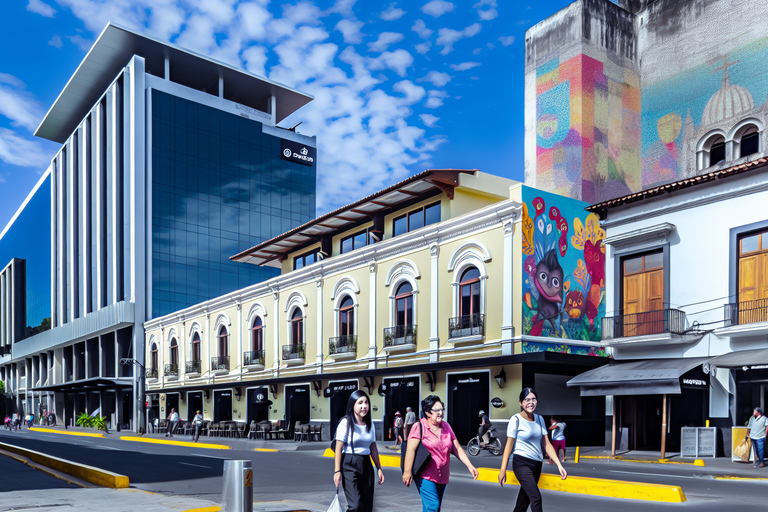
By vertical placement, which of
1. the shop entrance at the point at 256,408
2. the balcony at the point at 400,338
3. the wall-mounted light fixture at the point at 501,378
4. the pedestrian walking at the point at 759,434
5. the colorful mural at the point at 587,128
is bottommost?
the shop entrance at the point at 256,408

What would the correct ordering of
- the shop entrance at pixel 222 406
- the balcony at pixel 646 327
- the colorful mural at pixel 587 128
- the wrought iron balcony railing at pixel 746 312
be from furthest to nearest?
1. the shop entrance at pixel 222 406
2. the colorful mural at pixel 587 128
3. the balcony at pixel 646 327
4. the wrought iron balcony railing at pixel 746 312

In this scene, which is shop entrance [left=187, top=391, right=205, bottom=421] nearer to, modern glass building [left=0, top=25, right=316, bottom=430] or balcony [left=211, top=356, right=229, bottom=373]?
balcony [left=211, top=356, right=229, bottom=373]

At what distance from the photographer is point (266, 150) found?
246ft

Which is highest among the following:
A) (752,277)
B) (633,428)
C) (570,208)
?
(570,208)

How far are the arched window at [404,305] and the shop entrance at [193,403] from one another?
822 inches

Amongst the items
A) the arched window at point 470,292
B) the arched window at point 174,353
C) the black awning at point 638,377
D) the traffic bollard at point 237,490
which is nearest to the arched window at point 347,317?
the arched window at point 470,292

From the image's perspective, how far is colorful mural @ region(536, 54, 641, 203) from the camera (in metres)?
35.3

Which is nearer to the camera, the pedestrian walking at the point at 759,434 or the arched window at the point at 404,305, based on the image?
the pedestrian walking at the point at 759,434

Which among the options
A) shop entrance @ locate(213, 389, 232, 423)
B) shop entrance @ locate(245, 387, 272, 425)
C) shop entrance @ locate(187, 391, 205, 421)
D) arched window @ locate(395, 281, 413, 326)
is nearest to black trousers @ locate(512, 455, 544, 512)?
arched window @ locate(395, 281, 413, 326)

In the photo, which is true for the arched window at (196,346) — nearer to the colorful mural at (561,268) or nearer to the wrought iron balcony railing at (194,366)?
the wrought iron balcony railing at (194,366)

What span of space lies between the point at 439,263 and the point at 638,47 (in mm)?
19387

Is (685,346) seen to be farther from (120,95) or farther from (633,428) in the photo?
(120,95)

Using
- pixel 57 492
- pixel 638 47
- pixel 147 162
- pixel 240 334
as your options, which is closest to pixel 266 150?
pixel 147 162

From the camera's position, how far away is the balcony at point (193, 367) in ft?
150
